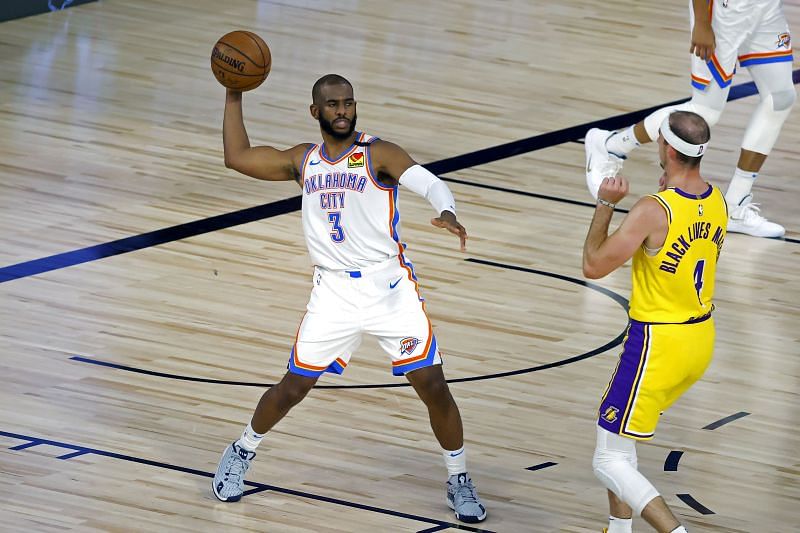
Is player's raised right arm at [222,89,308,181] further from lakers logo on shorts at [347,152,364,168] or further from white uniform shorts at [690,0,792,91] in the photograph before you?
white uniform shorts at [690,0,792,91]

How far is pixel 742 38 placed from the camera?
30.0 feet

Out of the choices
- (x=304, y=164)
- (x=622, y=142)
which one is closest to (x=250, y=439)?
(x=304, y=164)

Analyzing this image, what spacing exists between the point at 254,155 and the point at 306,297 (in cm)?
231

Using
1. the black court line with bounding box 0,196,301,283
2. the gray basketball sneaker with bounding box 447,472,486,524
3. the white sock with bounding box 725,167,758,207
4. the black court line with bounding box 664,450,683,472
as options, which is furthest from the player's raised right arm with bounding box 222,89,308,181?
the white sock with bounding box 725,167,758,207

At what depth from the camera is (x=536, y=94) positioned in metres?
12.6

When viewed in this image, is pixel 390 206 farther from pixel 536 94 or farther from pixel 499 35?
pixel 499 35

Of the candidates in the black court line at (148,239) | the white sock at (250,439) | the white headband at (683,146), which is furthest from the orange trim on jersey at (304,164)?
the black court line at (148,239)

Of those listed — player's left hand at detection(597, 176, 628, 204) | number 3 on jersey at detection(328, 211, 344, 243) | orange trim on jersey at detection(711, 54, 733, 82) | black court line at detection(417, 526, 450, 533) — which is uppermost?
player's left hand at detection(597, 176, 628, 204)

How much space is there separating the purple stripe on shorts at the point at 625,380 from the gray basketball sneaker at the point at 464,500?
74cm

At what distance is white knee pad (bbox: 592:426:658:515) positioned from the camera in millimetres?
5238

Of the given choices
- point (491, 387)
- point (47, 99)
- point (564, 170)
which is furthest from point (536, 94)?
point (491, 387)

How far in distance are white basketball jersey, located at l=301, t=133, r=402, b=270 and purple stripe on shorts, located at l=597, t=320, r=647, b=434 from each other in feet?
3.17

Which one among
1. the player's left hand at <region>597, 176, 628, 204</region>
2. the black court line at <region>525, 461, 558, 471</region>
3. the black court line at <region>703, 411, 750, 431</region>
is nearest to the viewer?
the player's left hand at <region>597, 176, 628, 204</region>

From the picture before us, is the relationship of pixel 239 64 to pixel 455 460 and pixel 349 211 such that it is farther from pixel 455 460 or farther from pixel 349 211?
pixel 455 460
